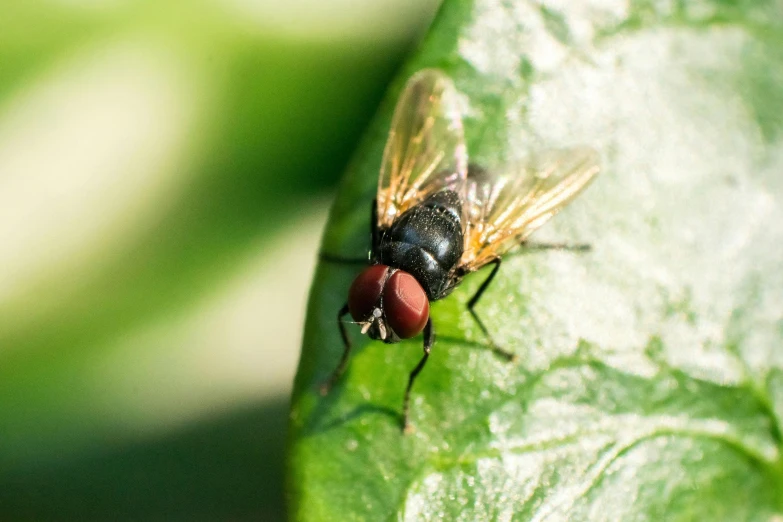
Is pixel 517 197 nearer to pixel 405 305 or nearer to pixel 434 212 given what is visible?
pixel 434 212

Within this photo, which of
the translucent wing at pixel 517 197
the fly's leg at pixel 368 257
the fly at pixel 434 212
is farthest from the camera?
the translucent wing at pixel 517 197

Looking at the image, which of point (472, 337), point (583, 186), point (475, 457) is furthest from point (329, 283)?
point (583, 186)

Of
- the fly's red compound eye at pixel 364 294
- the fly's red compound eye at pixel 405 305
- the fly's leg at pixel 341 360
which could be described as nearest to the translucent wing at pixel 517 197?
the fly's red compound eye at pixel 405 305

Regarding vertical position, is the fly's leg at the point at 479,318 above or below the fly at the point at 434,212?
below

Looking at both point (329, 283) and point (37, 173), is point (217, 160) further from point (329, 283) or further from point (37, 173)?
point (329, 283)

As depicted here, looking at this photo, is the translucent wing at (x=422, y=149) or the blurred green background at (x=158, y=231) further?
the blurred green background at (x=158, y=231)

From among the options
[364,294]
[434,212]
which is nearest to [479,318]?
[364,294]

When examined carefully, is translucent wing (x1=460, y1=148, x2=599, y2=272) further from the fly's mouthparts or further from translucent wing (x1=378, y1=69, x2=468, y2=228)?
the fly's mouthparts

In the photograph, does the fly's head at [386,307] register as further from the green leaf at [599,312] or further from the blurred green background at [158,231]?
the blurred green background at [158,231]
